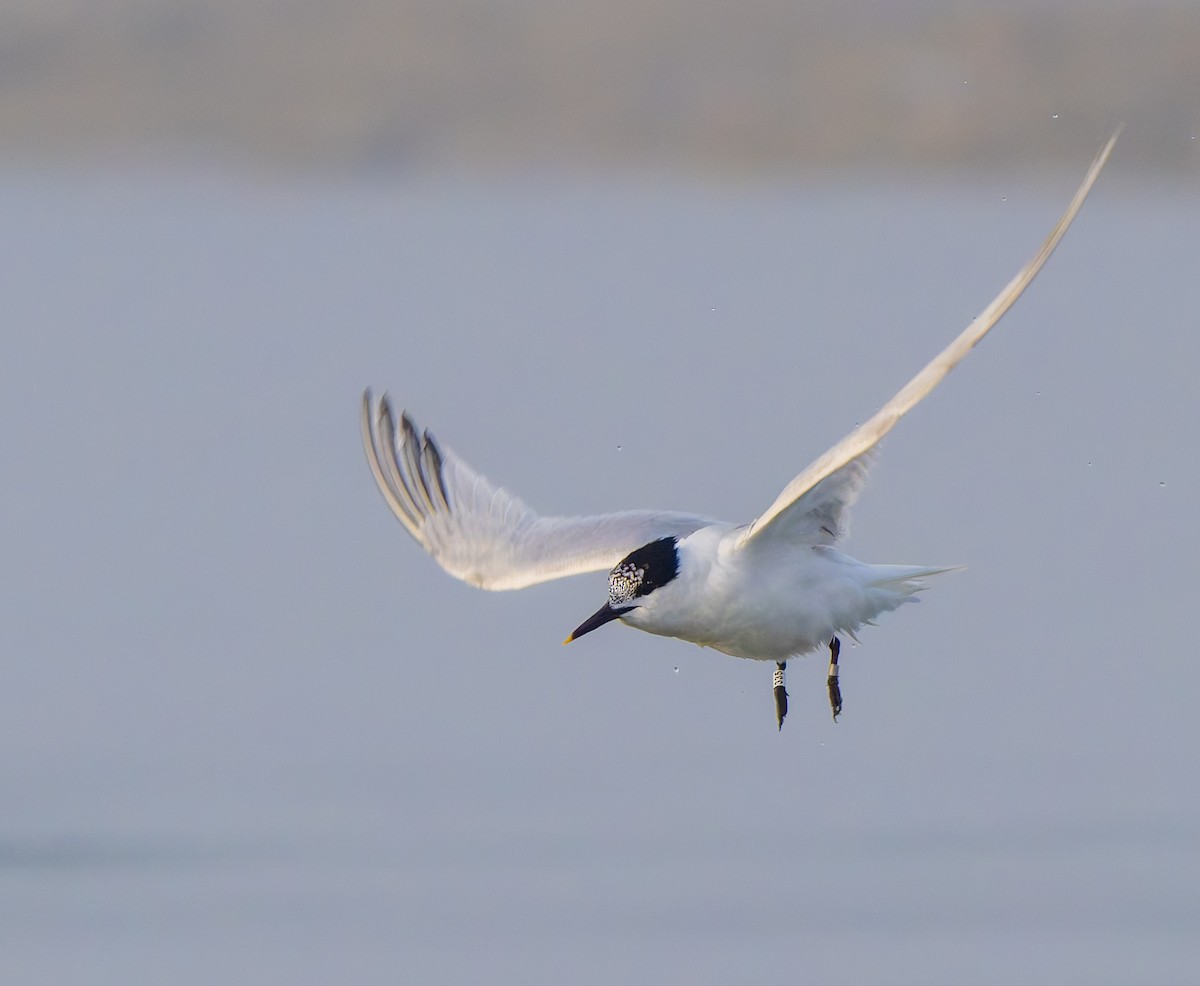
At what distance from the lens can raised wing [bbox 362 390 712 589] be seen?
9.70 meters

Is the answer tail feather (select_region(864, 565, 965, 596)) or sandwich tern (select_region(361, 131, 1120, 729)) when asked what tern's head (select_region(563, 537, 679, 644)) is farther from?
tail feather (select_region(864, 565, 965, 596))

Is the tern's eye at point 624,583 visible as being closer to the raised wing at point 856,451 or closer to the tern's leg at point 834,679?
the raised wing at point 856,451

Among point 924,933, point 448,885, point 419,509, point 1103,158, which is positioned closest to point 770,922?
point 924,933

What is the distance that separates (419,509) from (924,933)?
9.10 feet

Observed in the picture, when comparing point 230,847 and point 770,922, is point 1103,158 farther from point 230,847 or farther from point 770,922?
point 230,847

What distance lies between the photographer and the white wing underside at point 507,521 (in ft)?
29.3

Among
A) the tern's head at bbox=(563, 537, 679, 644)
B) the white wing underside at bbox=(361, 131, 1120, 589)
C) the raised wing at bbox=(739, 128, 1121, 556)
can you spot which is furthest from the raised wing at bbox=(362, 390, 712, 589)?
the raised wing at bbox=(739, 128, 1121, 556)

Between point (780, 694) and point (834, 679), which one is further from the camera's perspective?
point (780, 694)

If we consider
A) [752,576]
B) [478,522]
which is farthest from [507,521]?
[752,576]

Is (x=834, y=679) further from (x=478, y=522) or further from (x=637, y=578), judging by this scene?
(x=478, y=522)

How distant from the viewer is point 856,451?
782cm

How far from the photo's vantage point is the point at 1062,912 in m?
10.2

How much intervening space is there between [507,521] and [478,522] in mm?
125

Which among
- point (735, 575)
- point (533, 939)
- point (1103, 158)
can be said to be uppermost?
point (1103, 158)
